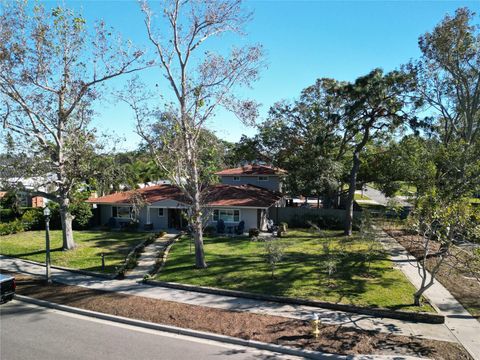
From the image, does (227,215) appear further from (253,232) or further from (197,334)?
(197,334)

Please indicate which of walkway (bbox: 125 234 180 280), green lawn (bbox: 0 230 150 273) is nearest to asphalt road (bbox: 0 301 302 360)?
walkway (bbox: 125 234 180 280)

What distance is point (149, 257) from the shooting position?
20.2 meters

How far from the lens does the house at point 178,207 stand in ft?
90.6

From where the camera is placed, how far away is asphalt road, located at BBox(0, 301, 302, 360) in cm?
943

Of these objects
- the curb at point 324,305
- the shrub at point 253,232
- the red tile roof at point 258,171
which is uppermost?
the red tile roof at point 258,171

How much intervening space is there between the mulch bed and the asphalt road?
67 centimetres

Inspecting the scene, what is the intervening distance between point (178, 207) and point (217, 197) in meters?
3.44

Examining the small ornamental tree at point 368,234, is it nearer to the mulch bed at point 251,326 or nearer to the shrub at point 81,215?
the mulch bed at point 251,326

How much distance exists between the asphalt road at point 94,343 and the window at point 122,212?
1850 cm

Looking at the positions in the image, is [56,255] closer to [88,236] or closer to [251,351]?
[88,236]

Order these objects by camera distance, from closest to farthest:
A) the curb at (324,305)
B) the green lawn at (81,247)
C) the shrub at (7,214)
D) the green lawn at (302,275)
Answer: the curb at (324,305) < the green lawn at (302,275) < the green lawn at (81,247) < the shrub at (7,214)

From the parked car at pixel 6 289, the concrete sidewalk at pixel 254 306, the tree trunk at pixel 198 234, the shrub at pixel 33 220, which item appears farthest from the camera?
the shrub at pixel 33 220

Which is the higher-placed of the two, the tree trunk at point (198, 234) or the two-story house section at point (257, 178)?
the two-story house section at point (257, 178)

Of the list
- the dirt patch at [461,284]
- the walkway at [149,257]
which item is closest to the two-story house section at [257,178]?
the walkway at [149,257]
